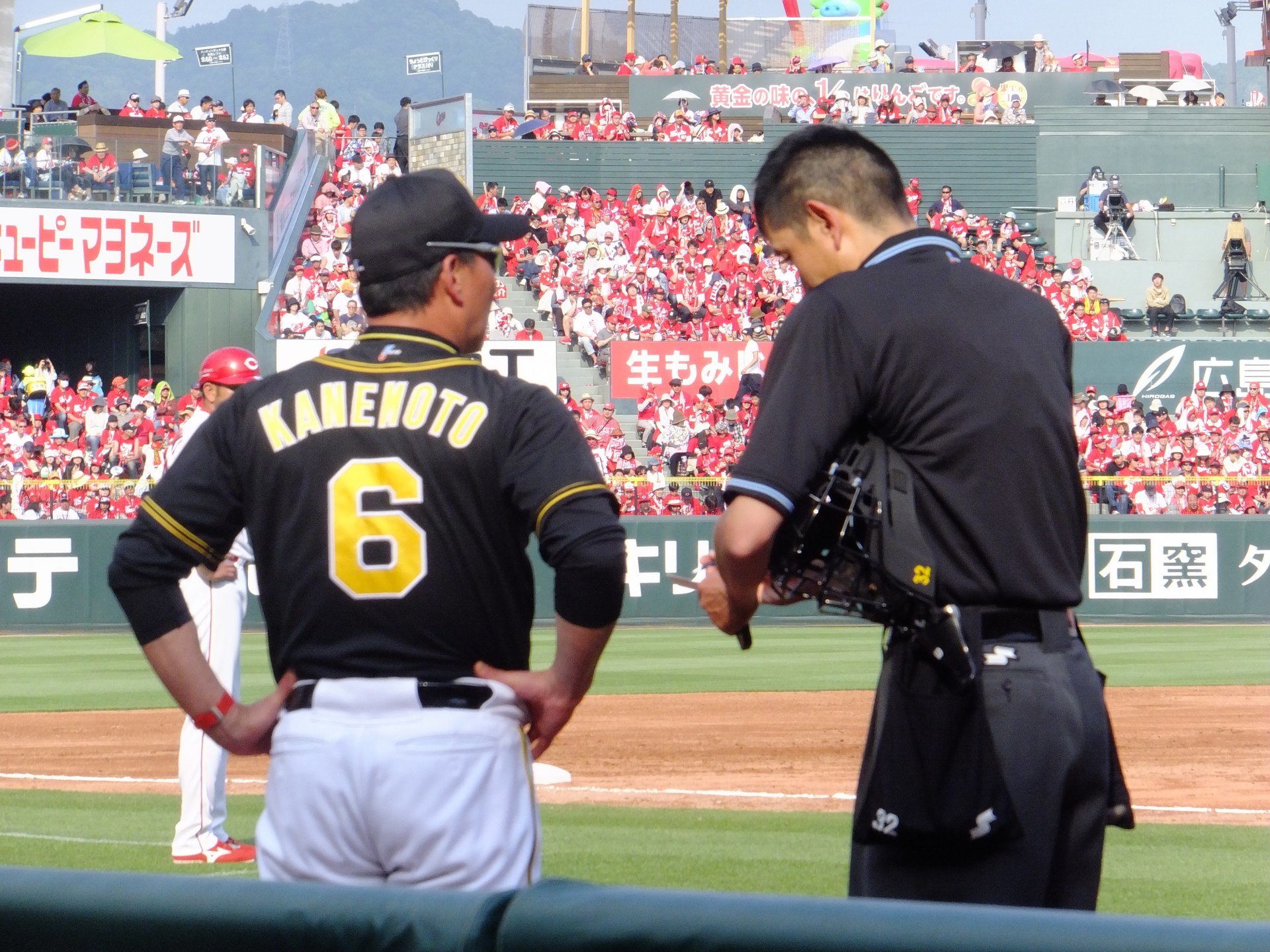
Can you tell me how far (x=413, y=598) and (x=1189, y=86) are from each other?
4238 centimetres

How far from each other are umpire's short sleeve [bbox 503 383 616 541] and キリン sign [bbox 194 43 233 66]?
30.5m

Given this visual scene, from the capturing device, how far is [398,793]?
261 centimetres

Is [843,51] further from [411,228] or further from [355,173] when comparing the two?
[411,228]

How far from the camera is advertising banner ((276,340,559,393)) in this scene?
17703 millimetres

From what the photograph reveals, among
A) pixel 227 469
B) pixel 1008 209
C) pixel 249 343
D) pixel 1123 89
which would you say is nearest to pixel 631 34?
pixel 1123 89

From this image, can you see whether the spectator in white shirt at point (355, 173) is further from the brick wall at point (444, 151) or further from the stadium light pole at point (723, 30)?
the stadium light pole at point (723, 30)

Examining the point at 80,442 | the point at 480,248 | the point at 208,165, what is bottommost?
the point at 80,442

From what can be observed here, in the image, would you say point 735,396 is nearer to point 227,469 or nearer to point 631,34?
point 227,469

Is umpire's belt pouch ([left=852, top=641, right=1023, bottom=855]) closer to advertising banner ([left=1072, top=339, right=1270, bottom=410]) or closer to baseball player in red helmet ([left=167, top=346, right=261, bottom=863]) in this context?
baseball player in red helmet ([left=167, top=346, right=261, bottom=863])

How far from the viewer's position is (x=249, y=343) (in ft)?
89.6

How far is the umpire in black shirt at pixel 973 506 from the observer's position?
2.67 metres

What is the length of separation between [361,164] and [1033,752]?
28.2 metres

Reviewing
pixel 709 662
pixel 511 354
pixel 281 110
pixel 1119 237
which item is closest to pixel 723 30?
pixel 1119 237

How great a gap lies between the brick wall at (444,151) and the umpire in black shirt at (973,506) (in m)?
22.3
